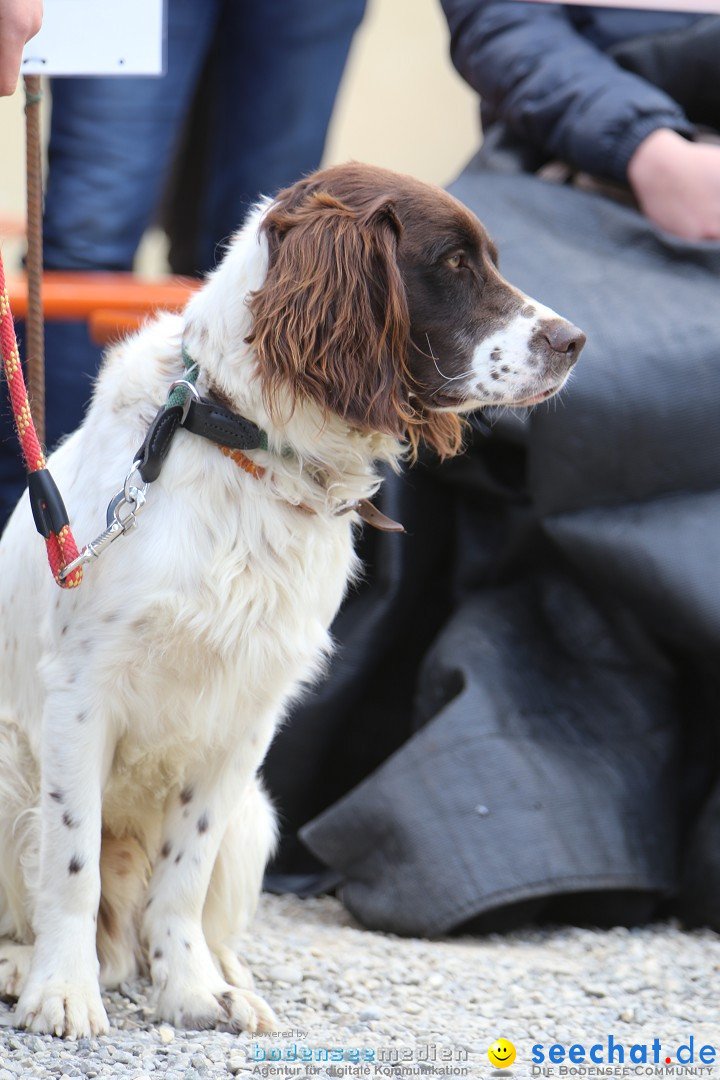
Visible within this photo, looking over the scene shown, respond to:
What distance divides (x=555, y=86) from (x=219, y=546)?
181 cm

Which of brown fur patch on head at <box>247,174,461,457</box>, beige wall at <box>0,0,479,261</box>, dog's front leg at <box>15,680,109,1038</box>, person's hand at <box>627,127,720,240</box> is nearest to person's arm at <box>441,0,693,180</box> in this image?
person's hand at <box>627,127,720,240</box>

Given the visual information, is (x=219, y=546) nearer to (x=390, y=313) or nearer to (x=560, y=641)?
(x=390, y=313)

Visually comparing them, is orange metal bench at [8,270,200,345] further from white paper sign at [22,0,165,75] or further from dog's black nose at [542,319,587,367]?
dog's black nose at [542,319,587,367]

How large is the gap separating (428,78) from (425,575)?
4.01m

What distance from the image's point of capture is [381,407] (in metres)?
1.96

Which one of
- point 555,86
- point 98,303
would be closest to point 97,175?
point 98,303

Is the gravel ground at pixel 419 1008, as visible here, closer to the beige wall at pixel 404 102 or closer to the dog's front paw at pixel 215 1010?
the dog's front paw at pixel 215 1010

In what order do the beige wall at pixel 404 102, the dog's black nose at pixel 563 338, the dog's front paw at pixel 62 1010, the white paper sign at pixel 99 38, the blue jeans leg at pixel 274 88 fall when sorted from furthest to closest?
the beige wall at pixel 404 102 → the blue jeans leg at pixel 274 88 → the white paper sign at pixel 99 38 → the dog's black nose at pixel 563 338 → the dog's front paw at pixel 62 1010

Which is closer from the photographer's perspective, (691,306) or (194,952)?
(194,952)

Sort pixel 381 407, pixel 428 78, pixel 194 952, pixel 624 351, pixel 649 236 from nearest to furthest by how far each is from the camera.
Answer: pixel 381 407
pixel 194 952
pixel 624 351
pixel 649 236
pixel 428 78

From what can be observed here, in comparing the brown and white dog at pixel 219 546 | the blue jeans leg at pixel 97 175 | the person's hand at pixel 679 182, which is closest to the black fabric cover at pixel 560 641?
the person's hand at pixel 679 182

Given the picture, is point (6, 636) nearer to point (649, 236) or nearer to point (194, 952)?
point (194, 952)

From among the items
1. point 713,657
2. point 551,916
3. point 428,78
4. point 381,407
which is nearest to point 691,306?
point 713,657

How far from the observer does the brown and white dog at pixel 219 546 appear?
196 cm
